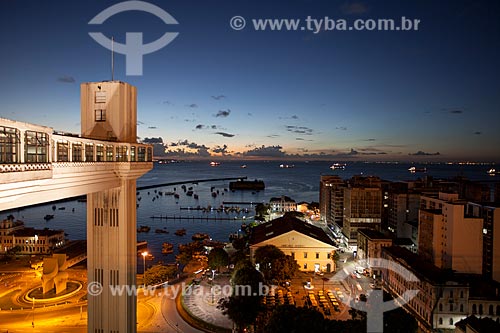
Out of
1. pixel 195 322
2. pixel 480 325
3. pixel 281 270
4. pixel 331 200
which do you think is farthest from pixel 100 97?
pixel 331 200

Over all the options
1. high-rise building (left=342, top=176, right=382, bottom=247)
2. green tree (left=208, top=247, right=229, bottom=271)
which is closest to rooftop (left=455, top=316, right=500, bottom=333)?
green tree (left=208, top=247, right=229, bottom=271)

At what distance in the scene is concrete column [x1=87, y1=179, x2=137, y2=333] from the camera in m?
8.48

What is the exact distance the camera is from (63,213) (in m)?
64.6

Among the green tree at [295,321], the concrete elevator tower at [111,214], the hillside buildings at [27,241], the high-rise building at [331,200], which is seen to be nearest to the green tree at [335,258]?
the high-rise building at [331,200]

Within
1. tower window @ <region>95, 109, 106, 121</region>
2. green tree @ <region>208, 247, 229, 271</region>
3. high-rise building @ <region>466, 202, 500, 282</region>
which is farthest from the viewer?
green tree @ <region>208, 247, 229, 271</region>

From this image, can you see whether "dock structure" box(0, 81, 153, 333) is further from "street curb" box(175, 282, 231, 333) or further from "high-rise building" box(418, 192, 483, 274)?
"high-rise building" box(418, 192, 483, 274)

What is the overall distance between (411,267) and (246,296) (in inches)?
404

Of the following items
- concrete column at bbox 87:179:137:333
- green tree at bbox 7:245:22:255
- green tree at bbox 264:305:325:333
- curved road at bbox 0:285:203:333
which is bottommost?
green tree at bbox 7:245:22:255

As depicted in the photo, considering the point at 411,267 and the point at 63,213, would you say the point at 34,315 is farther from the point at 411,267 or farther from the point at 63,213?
the point at 63,213

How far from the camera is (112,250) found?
8.51 m

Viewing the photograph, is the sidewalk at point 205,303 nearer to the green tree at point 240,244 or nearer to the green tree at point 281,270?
the green tree at point 281,270

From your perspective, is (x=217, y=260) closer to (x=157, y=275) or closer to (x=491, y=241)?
(x=157, y=275)

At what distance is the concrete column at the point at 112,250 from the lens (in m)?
8.48

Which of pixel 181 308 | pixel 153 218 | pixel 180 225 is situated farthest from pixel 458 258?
pixel 153 218
